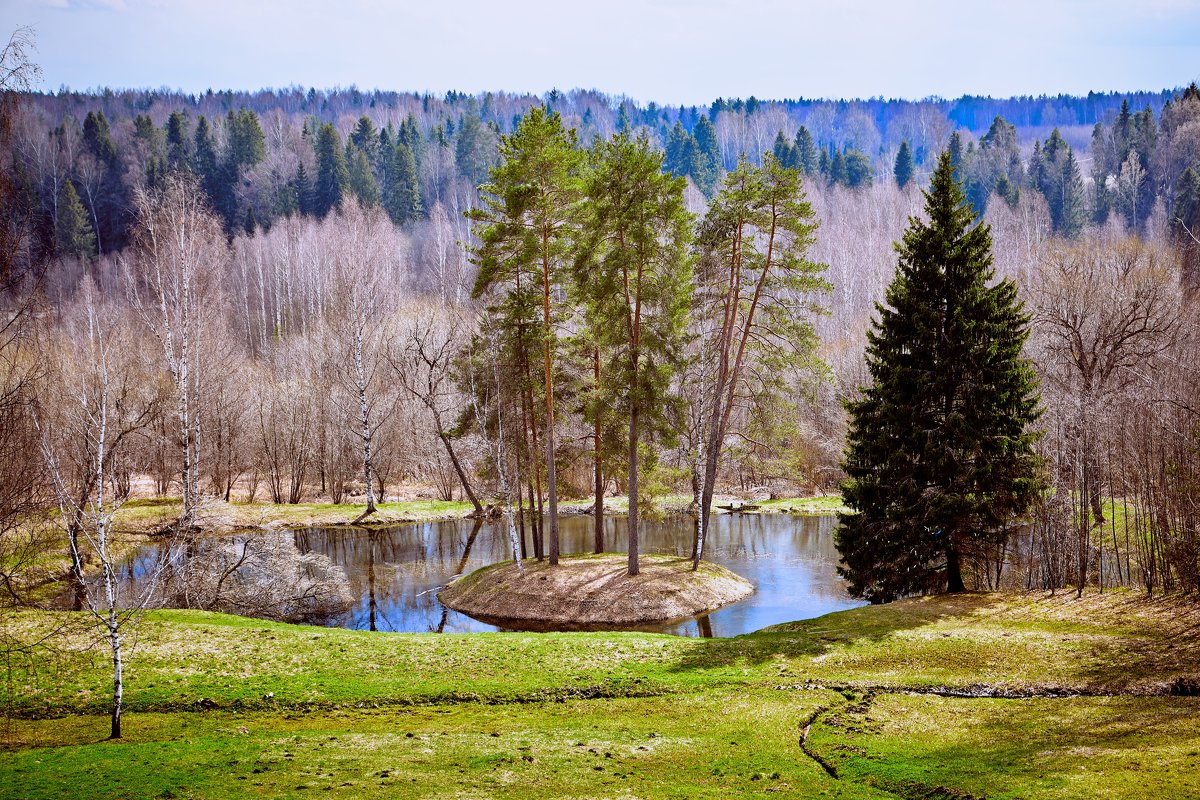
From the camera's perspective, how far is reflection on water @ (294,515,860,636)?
29.7 meters

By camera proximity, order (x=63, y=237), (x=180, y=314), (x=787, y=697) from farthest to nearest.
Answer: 1. (x=63, y=237)
2. (x=180, y=314)
3. (x=787, y=697)

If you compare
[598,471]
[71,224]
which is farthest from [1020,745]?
[71,224]

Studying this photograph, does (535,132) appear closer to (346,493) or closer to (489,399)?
(489,399)

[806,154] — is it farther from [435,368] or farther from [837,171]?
[435,368]

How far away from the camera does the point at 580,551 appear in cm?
3906

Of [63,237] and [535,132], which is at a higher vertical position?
[63,237]

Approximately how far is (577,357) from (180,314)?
20305 millimetres

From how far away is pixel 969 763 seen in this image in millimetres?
13938

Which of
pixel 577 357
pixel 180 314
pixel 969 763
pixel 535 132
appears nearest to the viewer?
pixel 969 763

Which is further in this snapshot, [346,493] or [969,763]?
[346,493]

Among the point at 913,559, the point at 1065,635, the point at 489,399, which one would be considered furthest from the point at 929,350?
the point at 489,399

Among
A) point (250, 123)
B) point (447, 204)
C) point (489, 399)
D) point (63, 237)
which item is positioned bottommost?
point (489, 399)

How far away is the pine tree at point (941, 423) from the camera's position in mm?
24562

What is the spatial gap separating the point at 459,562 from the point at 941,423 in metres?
22.4
